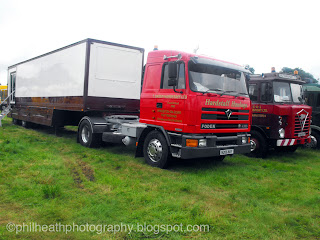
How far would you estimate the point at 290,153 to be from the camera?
33.3ft

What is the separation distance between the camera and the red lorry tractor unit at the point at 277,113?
877 centimetres

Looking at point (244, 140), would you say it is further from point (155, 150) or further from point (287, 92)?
point (287, 92)

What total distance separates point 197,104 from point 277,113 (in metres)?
3.68

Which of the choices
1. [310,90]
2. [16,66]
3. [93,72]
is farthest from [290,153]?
[16,66]

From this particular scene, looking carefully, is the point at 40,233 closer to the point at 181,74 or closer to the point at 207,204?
the point at 207,204

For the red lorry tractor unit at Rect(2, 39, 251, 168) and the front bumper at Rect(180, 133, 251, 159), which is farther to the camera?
the red lorry tractor unit at Rect(2, 39, 251, 168)

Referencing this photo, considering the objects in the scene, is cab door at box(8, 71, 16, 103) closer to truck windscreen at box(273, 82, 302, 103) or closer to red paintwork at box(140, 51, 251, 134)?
red paintwork at box(140, 51, 251, 134)

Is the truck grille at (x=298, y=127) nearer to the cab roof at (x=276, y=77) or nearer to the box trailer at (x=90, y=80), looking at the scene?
the cab roof at (x=276, y=77)

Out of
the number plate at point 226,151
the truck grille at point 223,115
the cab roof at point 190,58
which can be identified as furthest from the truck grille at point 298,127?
the number plate at point 226,151

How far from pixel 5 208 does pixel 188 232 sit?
2.68m

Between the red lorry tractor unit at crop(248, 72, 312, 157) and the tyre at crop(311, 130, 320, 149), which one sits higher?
the red lorry tractor unit at crop(248, 72, 312, 157)

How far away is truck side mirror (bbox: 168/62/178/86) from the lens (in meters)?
6.35

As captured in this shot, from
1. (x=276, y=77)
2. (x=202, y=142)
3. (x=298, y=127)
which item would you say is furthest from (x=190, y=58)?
(x=298, y=127)

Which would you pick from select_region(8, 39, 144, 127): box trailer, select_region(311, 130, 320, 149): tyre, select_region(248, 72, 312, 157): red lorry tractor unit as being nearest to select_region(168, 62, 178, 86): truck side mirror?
select_region(248, 72, 312, 157): red lorry tractor unit
